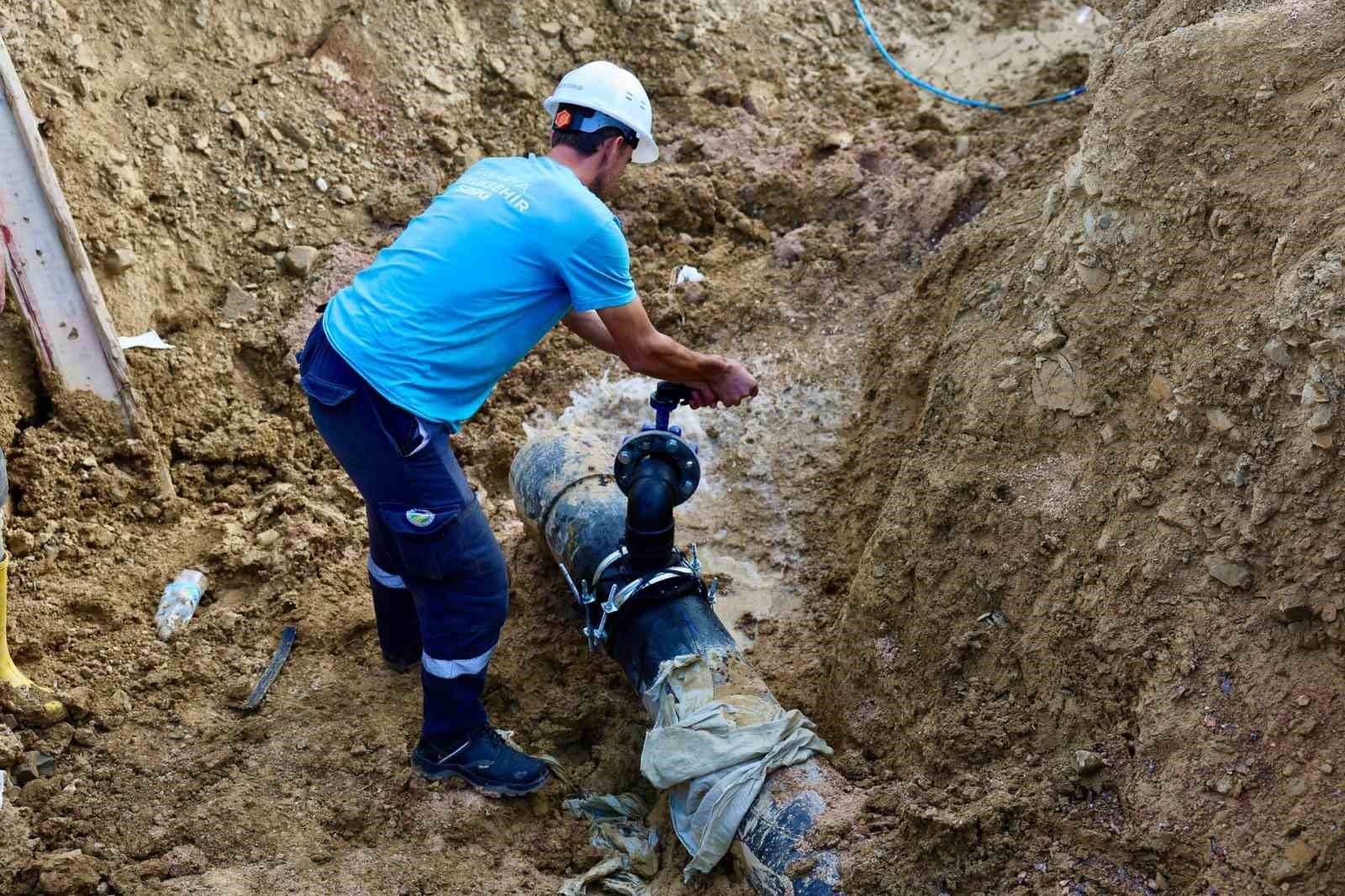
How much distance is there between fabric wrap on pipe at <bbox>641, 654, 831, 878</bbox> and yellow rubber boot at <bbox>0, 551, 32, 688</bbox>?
6.67 ft

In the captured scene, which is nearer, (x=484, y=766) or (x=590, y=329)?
(x=484, y=766)

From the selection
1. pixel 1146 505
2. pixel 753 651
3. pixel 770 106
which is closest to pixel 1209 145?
pixel 1146 505

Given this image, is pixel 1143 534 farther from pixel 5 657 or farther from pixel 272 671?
pixel 5 657

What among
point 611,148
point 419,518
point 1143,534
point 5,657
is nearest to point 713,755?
point 419,518

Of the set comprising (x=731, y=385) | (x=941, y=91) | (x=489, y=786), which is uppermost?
(x=941, y=91)

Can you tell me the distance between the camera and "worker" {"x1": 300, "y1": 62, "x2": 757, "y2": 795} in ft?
10.5

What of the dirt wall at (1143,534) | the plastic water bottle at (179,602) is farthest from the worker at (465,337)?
the plastic water bottle at (179,602)

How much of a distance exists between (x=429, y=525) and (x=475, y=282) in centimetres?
70

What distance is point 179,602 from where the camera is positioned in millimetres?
4207

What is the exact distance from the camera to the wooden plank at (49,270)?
4.45 m

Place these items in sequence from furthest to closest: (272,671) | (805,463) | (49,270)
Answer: (805,463), (49,270), (272,671)

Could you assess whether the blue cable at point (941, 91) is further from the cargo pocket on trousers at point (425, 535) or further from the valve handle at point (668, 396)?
the cargo pocket on trousers at point (425, 535)

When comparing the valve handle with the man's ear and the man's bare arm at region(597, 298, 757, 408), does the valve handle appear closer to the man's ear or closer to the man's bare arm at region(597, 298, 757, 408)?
the man's bare arm at region(597, 298, 757, 408)

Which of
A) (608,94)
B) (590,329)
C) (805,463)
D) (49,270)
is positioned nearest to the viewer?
(608,94)
